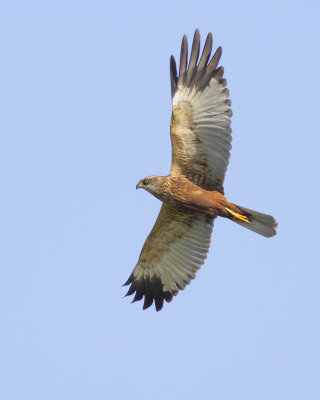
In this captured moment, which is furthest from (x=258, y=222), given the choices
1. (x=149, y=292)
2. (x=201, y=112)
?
(x=149, y=292)

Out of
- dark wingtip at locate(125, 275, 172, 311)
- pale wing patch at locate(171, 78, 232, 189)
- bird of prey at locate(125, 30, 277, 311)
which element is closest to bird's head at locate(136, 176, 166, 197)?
bird of prey at locate(125, 30, 277, 311)

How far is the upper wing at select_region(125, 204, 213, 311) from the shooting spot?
52.0 feet

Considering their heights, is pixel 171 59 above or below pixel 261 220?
above

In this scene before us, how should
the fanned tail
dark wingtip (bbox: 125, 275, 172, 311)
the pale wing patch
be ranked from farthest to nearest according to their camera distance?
dark wingtip (bbox: 125, 275, 172, 311) < the fanned tail < the pale wing patch

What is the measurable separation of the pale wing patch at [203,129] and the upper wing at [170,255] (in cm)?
119

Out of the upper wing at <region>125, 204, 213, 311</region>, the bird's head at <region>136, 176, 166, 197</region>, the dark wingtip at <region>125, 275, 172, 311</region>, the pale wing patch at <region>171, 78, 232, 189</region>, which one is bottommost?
the dark wingtip at <region>125, 275, 172, 311</region>

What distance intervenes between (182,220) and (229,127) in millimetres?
2257

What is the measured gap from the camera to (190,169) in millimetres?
15023

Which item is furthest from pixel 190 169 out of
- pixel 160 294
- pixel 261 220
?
pixel 160 294

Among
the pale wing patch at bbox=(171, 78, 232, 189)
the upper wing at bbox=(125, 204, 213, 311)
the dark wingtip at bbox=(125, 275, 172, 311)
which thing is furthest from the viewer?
the dark wingtip at bbox=(125, 275, 172, 311)

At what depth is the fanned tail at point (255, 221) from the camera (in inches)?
589

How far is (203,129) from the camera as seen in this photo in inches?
574

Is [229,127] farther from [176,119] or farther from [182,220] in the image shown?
[182,220]

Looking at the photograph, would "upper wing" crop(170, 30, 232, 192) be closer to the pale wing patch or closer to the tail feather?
the pale wing patch
